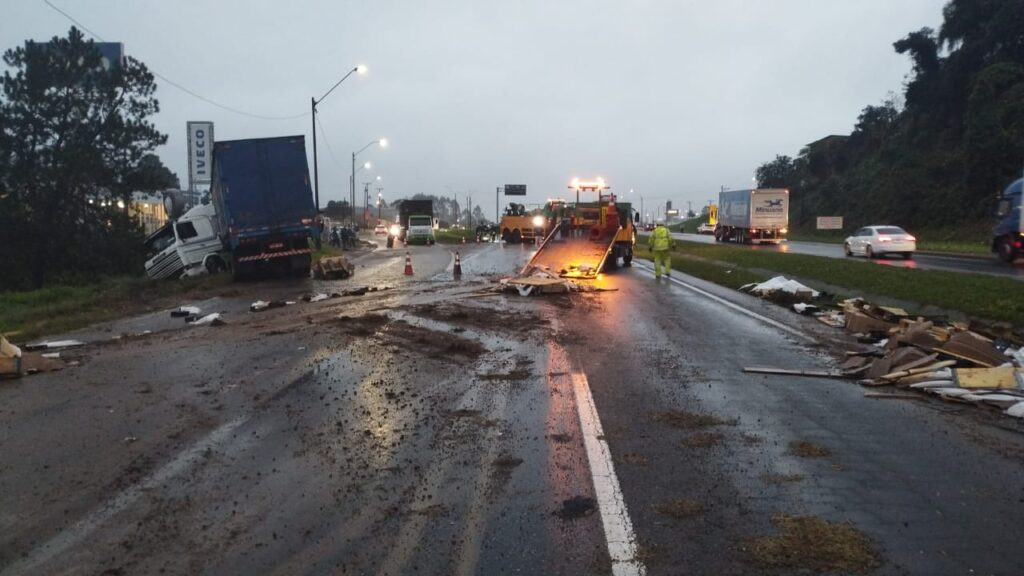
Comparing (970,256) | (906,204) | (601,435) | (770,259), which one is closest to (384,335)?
(601,435)

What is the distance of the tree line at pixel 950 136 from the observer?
4884 centimetres

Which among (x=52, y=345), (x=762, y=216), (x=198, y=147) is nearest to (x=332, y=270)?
(x=52, y=345)

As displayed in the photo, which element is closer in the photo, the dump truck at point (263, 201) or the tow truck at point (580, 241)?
the tow truck at point (580, 241)

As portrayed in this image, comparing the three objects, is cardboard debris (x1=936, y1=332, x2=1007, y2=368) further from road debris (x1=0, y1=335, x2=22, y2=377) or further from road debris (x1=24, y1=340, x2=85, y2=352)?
road debris (x1=24, y1=340, x2=85, y2=352)

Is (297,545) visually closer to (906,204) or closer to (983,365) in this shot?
(983,365)

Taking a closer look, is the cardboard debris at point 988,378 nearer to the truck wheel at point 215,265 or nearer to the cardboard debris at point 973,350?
the cardboard debris at point 973,350

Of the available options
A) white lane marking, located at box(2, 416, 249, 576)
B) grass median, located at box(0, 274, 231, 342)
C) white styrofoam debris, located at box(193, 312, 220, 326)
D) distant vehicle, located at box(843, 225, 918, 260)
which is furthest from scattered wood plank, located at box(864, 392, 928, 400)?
distant vehicle, located at box(843, 225, 918, 260)

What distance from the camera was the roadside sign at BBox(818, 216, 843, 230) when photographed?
2650 inches

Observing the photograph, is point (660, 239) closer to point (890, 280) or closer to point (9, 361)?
point (890, 280)

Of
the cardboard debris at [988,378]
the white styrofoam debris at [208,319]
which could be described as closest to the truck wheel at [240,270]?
the white styrofoam debris at [208,319]

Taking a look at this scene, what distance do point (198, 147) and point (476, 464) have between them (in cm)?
5442

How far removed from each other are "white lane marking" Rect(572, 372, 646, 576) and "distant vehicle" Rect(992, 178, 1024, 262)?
25493mm

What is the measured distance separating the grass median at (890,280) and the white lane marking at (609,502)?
9404 mm

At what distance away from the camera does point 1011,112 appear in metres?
48.4
